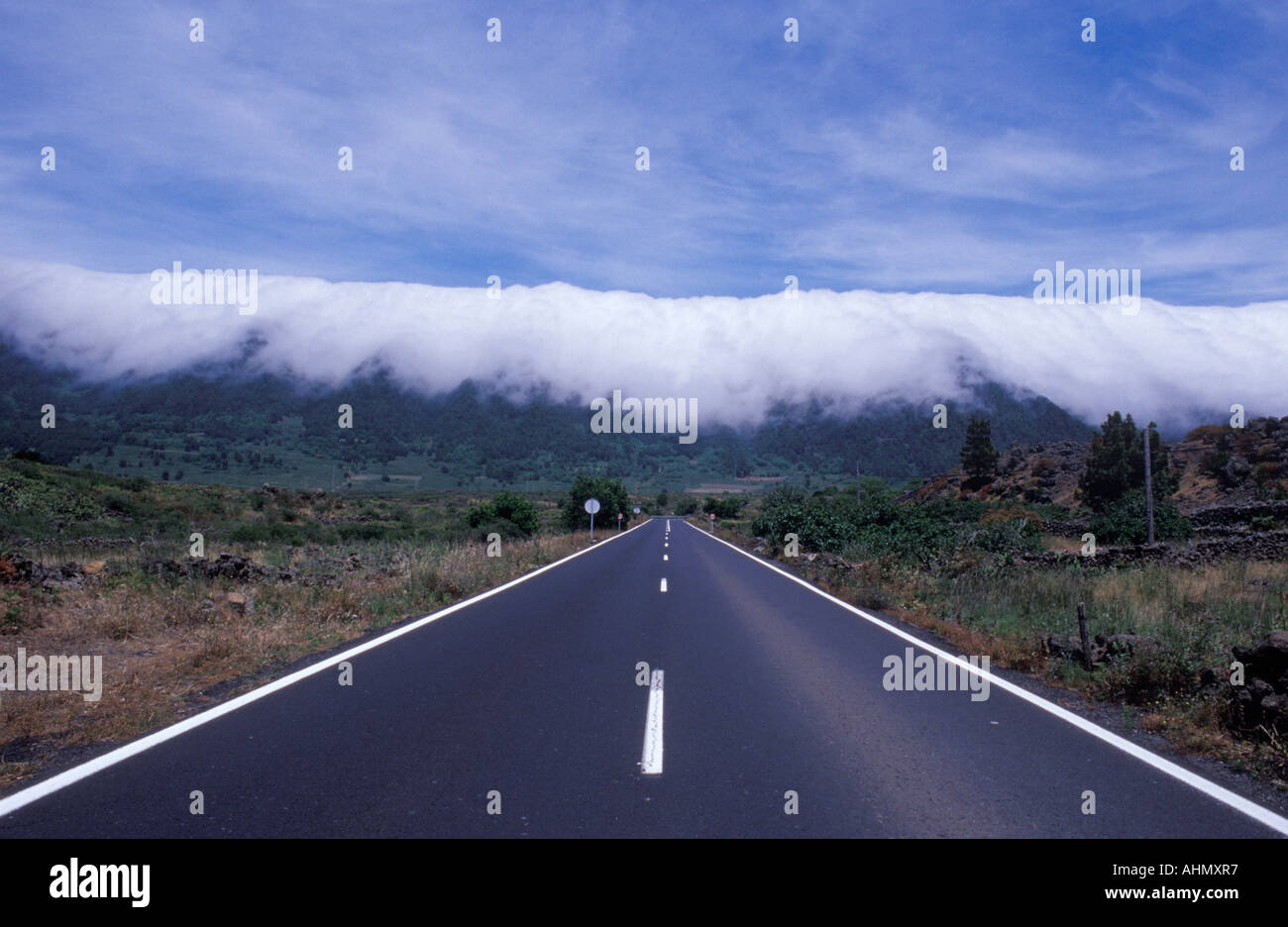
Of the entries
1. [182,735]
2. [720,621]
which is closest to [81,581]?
[182,735]

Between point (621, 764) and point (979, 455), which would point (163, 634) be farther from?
point (979, 455)

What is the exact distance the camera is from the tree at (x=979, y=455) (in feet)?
287

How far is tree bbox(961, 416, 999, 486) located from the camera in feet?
287

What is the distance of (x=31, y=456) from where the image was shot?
52.2m

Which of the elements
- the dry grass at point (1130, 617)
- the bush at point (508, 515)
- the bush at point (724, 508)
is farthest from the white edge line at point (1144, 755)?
the bush at point (724, 508)

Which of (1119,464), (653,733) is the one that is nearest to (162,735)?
(653,733)

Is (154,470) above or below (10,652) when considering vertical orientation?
above

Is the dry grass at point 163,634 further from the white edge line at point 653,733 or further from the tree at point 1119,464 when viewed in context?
the tree at point 1119,464

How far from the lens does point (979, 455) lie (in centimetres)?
8806

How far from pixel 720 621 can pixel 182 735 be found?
8.46m

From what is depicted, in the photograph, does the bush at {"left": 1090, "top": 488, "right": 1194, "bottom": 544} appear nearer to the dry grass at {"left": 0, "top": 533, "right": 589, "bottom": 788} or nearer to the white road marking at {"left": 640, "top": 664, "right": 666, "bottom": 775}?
the dry grass at {"left": 0, "top": 533, "right": 589, "bottom": 788}

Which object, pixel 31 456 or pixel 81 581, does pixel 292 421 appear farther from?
pixel 81 581

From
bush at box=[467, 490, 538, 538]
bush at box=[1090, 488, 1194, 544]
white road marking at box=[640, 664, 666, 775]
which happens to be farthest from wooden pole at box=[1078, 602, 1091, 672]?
bush at box=[467, 490, 538, 538]

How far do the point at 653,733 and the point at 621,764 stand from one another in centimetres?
83
